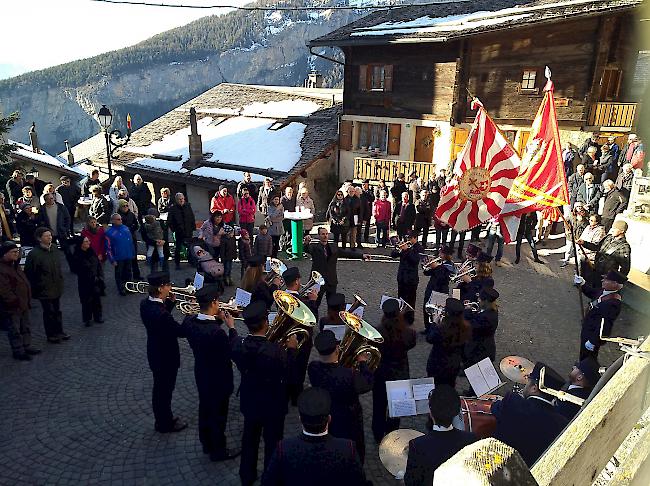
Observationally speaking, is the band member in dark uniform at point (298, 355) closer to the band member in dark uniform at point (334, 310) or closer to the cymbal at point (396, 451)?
the band member in dark uniform at point (334, 310)

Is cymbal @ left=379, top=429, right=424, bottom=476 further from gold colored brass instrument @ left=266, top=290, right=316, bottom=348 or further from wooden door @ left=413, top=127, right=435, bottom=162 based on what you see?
wooden door @ left=413, top=127, right=435, bottom=162

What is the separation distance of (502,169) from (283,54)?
12803cm

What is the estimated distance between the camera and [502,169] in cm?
895

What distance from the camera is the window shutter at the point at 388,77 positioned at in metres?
22.0

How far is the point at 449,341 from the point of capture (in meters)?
6.00

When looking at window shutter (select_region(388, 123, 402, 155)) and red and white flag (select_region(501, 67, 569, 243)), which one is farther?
window shutter (select_region(388, 123, 402, 155))

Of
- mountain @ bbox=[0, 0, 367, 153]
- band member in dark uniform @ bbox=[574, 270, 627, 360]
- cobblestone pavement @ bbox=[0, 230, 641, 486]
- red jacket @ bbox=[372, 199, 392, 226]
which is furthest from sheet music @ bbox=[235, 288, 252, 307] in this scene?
mountain @ bbox=[0, 0, 367, 153]

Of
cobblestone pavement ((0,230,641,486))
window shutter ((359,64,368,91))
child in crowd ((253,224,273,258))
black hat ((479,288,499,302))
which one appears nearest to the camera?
cobblestone pavement ((0,230,641,486))

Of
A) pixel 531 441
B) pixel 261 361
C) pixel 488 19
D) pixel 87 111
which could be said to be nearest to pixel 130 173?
pixel 488 19

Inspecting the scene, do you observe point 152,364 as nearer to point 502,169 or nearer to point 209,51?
point 502,169

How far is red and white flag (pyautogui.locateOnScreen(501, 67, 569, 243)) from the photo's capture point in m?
8.45

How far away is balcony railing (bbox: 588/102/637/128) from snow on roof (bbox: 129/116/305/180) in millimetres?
12434

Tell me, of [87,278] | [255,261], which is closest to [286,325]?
[255,261]

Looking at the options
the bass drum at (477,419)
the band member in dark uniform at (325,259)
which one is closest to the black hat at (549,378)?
the bass drum at (477,419)
